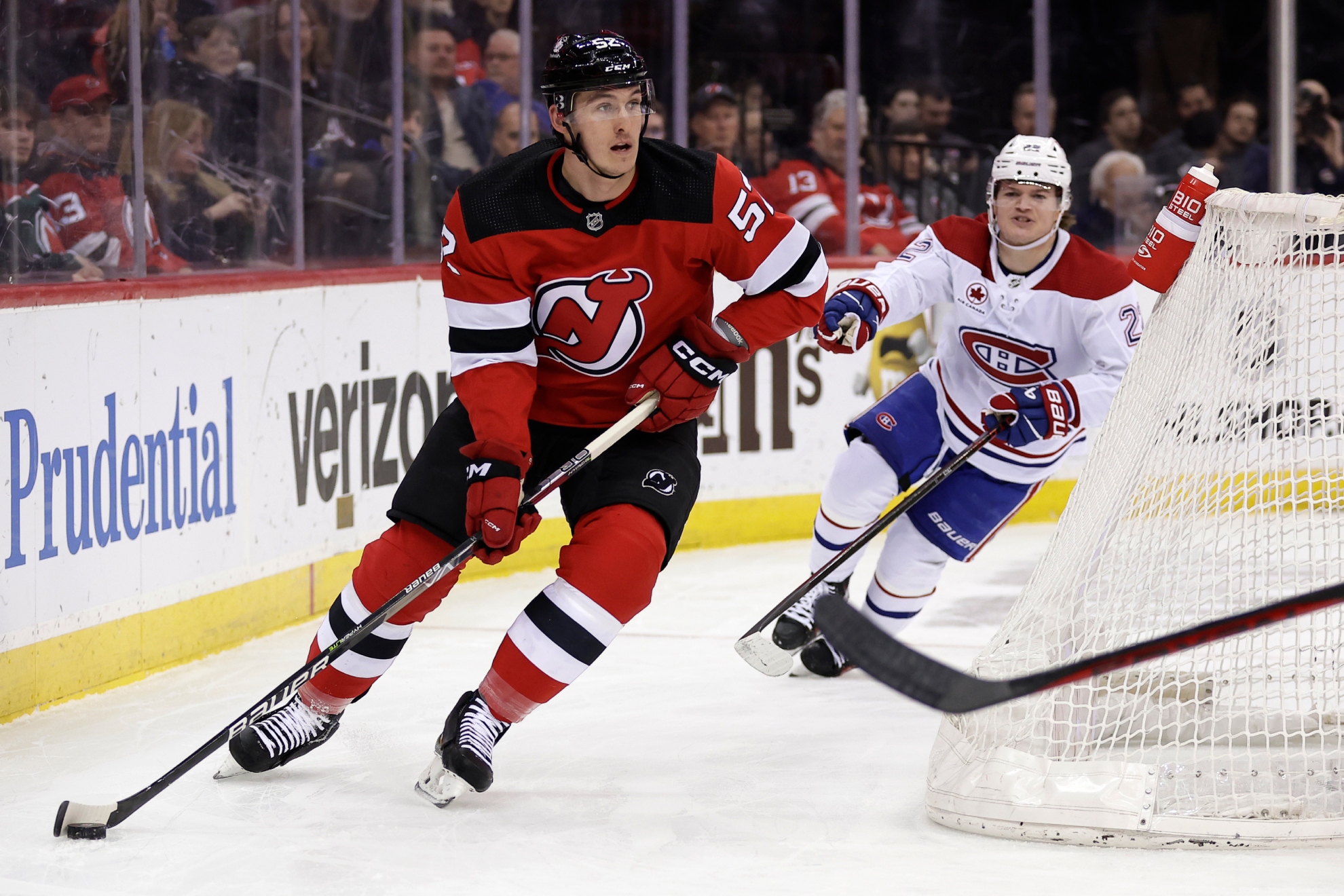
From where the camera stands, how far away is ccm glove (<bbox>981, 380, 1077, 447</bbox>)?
10.7 ft

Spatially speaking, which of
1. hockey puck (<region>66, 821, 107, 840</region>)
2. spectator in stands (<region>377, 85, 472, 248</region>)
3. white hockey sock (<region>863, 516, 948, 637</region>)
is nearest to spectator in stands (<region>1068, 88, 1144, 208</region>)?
spectator in stands (<region>377, 85, 472, 248</region>)

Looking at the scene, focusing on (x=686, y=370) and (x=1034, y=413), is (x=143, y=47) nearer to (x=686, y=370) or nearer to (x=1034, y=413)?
(x=686, y=370)

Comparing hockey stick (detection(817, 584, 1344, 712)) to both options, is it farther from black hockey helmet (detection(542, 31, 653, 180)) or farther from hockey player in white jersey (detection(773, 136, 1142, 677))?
hockey player in white jersey (detection(773, 136, 1142, 677))

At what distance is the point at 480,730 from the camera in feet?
8.44

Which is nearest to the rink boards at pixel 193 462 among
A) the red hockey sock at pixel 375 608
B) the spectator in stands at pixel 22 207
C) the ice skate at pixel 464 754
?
the spectator in stands at pixel 22 207

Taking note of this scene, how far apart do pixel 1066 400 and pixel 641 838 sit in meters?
1.30

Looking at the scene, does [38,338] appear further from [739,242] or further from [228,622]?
[739,242]

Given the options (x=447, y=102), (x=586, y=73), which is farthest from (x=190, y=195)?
Result: (x=586, y=73)

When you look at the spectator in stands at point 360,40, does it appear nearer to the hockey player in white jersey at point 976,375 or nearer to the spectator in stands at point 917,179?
the hockey player in white jersey at point 976,375

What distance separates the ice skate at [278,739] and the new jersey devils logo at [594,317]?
724 mm

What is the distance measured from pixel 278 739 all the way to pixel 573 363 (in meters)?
0.77

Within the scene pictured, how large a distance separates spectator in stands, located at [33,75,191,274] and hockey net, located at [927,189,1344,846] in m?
2.09

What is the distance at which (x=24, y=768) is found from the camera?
286 centimetres

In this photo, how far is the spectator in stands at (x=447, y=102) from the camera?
503cm
